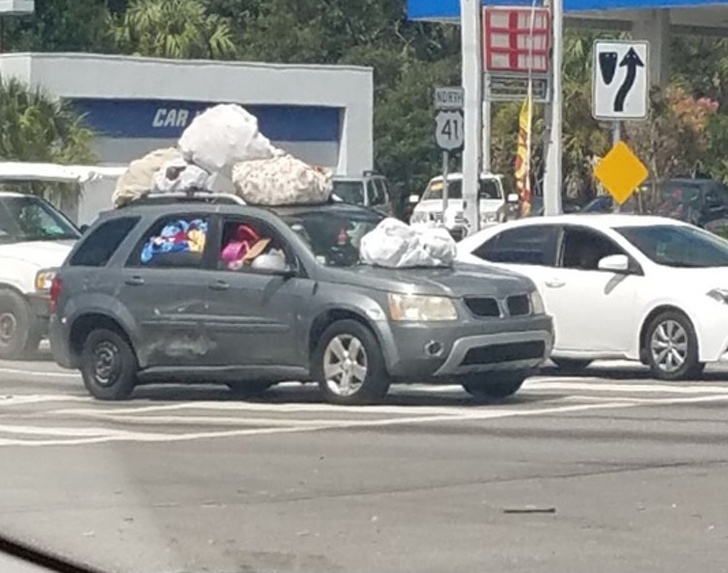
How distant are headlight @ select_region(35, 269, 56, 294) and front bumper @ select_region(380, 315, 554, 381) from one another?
19.7 ft

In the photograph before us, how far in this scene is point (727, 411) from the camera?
15.5 m

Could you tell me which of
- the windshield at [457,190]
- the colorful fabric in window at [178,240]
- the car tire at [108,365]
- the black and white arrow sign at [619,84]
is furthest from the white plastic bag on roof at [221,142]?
the windshield at [457,190]

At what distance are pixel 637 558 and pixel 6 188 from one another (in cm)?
1567

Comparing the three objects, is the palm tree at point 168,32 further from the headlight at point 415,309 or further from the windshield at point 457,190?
the headlight at point 415,309

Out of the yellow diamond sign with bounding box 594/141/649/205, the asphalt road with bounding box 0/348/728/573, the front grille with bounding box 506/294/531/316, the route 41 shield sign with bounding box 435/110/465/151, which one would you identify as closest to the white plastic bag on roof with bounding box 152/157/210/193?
the asphalt road with bounding box 0/348/728/573

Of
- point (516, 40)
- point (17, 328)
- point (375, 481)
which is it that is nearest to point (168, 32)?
point (516, 40)

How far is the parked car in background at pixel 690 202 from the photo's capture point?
35656 millimetres

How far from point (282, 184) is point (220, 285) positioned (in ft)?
4.12

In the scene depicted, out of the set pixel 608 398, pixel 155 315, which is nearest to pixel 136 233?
pixel 155 315

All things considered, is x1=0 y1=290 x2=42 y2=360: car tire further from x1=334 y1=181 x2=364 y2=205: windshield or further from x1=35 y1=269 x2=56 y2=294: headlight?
x1=334 y1=181 x2=364 y2=205: windshield

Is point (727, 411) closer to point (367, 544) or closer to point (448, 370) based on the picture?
point (448, 370)

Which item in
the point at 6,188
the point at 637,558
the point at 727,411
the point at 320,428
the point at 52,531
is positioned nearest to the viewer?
the point at 637,558

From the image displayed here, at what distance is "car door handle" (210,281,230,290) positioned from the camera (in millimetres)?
16031

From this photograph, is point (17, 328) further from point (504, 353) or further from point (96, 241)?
point (504, 353)
